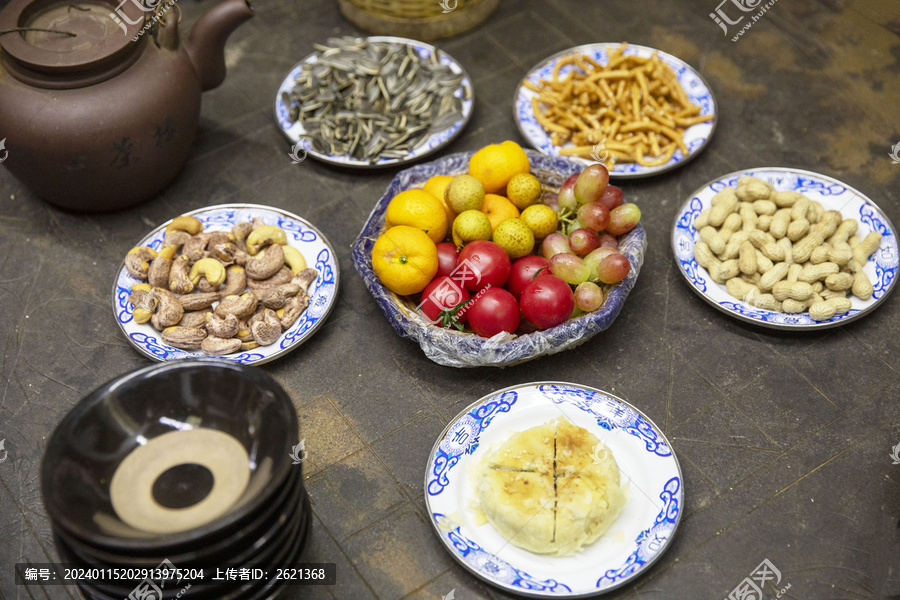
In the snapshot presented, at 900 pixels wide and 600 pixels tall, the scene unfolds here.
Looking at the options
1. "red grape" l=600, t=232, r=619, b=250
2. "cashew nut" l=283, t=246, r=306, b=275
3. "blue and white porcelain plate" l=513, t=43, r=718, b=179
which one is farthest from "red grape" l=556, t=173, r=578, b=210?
"cashew nut" l=283, t=246, r=306, b=275

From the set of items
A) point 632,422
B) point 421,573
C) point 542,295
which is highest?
point 542,295

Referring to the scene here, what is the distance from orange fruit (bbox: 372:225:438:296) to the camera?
1.65 m

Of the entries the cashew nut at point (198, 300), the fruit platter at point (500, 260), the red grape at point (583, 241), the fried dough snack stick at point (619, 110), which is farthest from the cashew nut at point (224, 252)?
the fried dough snack stick at point (619, 110)

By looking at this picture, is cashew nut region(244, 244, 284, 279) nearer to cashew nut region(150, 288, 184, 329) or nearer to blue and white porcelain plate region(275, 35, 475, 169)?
cashew nut region(150, 288, 184, 329)

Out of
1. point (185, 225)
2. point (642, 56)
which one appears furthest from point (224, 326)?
point (642, 56)

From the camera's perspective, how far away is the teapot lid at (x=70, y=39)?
1799mm

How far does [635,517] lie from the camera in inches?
57.2

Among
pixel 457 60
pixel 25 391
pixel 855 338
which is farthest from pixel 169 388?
pixel 457 60

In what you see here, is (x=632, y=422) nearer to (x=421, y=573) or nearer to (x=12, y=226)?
(x=421, y=573)

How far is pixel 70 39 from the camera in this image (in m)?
1.85

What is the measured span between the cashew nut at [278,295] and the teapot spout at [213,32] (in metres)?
0.74

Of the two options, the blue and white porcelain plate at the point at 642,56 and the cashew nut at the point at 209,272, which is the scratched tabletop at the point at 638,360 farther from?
the cashew nut at the point at 209,272

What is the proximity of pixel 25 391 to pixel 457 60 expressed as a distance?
168 centimetres

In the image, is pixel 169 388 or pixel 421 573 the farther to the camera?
pixel 421 573
